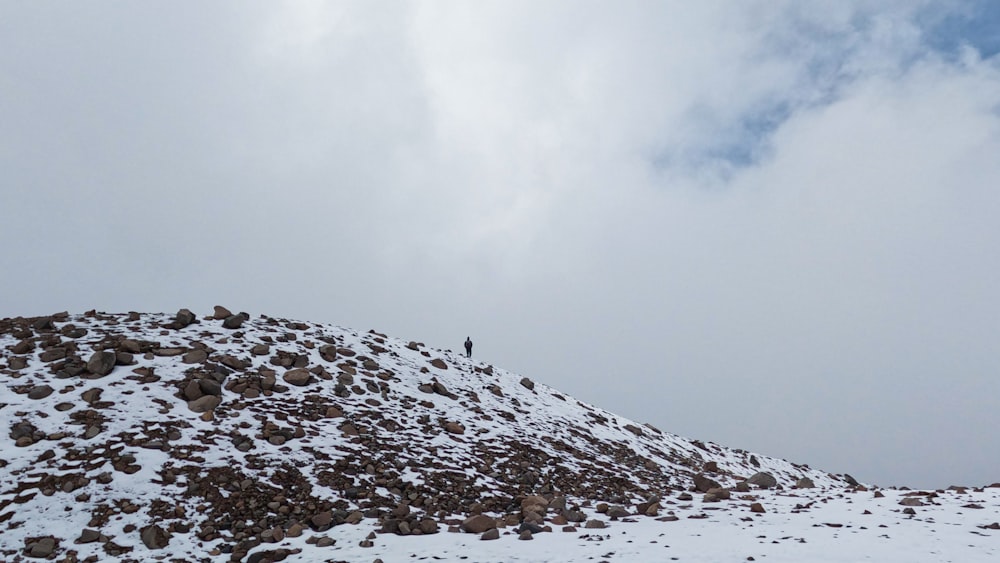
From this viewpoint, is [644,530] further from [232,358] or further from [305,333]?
[305,333]

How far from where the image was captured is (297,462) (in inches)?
673

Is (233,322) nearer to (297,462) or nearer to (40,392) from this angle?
(40,392)

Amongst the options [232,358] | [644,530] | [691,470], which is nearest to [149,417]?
[232,358]

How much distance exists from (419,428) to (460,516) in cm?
624

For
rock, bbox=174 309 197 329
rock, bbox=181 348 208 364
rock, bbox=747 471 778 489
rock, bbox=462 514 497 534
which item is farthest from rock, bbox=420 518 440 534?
rock, bbox=174 309 197 329

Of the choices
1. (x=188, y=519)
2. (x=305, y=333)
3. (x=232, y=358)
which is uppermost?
(x=305, y=333)

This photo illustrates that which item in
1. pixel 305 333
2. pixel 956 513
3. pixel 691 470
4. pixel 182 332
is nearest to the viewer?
pixel 956 513

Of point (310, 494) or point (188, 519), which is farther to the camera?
point (310, 494)

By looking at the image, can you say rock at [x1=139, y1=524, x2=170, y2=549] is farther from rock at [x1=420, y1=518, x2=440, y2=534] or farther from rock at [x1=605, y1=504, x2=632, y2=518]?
rock at [x1=605, y1=504, x2=632, y2=518]

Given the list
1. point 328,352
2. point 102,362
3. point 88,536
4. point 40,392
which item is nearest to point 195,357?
point 102,362

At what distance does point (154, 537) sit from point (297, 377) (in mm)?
9755

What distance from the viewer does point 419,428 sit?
21.5 m

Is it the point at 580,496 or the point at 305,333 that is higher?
the point at 305,333

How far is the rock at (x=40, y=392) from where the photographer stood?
59.2 feet
